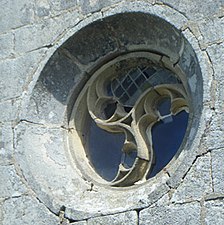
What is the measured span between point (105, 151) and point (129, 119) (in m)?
0.29

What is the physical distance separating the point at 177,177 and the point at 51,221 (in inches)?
35.2

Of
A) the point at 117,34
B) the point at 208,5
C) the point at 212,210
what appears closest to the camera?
the point at 212,210

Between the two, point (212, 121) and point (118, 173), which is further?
point (118, 173)

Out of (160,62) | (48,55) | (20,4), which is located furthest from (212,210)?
(20,4)

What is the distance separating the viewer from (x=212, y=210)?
5613mm

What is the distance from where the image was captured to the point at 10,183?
6398 mm

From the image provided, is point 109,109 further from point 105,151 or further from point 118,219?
point 118,219

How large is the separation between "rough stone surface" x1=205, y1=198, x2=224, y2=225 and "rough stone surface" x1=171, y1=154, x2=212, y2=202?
0.08 meters


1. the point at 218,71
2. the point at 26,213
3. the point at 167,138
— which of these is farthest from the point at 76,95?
the point at 218,71

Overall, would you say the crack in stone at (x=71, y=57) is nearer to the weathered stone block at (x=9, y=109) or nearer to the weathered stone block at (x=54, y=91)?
the weathered stone block at (x=54, y=91)

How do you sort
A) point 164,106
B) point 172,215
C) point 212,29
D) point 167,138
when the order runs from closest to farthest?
point 172,215 → point 212,29 → point 167,138 → point 164,106

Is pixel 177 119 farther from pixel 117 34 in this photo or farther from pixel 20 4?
pixel 20 4

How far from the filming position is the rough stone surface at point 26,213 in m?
6.18

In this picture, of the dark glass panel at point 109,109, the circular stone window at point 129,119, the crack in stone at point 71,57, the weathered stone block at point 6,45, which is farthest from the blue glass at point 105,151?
the weathered stone block at point 6,45
